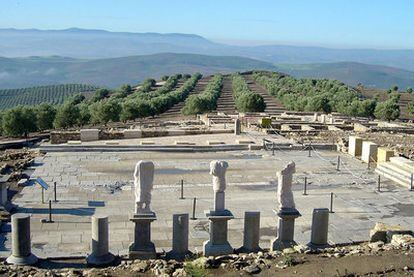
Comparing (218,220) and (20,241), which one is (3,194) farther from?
(218,220)

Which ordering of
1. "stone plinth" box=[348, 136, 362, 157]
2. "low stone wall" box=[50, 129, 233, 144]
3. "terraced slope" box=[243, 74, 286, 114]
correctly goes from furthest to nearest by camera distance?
1. "terraced slope" box=[243, 74, 286, 114]
2. "low stone wall" box=[50, 129, 233, 144]
3. "stone plinth" box=[348, 136, 362, 157]

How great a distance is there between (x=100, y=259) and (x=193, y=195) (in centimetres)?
758

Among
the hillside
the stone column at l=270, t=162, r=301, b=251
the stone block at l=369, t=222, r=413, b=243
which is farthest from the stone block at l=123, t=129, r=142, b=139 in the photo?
the hillside

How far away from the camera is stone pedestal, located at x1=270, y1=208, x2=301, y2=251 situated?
14.7 metres

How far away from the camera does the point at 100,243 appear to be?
44.4 ft

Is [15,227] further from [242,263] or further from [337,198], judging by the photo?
[337,198]

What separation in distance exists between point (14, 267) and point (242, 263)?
16.7 ft

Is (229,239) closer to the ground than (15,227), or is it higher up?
closer to the ground

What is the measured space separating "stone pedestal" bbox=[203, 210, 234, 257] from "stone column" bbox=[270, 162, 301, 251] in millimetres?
1365

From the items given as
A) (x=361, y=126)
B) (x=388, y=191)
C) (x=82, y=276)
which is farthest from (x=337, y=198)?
(x=361, y=126)

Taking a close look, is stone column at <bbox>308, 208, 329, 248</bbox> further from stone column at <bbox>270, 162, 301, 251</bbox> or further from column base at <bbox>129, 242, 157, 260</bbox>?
column base at <bbox>129, 242, 157, 260</bbox>

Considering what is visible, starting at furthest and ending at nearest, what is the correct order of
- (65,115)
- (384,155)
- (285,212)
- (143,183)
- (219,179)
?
(65,115), (384,155), (285,212), (219,179), (143,183)

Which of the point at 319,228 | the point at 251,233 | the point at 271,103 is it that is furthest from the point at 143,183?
the point at 271,103

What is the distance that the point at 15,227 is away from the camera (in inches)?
523
